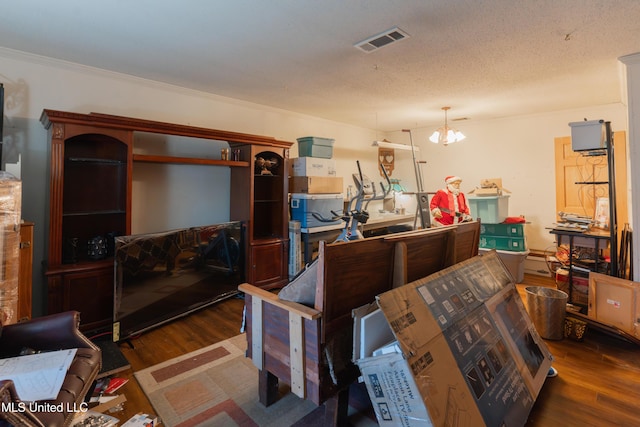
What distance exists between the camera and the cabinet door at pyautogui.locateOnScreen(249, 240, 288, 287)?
151 inches

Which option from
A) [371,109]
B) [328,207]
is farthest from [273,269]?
[371,109]

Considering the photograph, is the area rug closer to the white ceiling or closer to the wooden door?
the white ceiling

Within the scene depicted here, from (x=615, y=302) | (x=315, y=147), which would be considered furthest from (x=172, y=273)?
(x=615, y=302)

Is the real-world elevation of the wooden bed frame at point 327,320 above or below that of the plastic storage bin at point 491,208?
below

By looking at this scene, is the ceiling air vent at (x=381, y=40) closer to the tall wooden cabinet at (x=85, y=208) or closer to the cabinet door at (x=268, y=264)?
the tall wooden cabinet at (x=85, y=208)

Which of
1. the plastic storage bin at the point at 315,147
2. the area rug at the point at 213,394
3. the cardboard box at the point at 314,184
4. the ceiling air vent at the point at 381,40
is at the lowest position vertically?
the area rug at the point at 213,394

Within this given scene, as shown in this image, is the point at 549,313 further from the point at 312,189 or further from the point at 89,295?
the point at 89,295

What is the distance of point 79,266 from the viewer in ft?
8.53

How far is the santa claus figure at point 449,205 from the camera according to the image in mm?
4457

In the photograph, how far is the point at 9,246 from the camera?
6.72 feet

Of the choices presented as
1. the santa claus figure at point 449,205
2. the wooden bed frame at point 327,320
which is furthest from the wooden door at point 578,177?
the wooden bed frame at point 327,320

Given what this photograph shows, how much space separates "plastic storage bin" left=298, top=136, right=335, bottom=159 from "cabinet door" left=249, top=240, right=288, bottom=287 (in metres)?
1.32

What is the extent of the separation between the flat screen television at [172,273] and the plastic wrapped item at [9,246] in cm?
59

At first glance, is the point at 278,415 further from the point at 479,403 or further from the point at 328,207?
the point at 328,207
